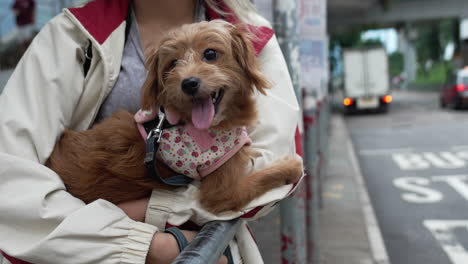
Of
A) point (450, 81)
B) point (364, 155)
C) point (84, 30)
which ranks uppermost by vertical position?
point (84, 30)

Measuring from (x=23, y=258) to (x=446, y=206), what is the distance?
6.93 m

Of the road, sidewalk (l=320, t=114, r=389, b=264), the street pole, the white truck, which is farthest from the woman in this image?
the white truck

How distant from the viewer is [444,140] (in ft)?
42.6

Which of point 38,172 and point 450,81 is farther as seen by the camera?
point 450,81

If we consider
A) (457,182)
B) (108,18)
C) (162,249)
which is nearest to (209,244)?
(162,249)

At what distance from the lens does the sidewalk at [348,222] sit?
17.5ft

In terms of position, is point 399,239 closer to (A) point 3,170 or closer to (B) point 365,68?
(A) point 3,170

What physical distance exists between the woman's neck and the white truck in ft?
76.6

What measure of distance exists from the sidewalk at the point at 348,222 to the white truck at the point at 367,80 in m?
14.8

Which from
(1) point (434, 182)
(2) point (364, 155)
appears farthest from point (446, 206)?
(2) point (364, 155)

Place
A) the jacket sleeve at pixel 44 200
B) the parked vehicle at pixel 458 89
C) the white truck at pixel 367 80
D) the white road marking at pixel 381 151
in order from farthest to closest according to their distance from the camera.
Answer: the white truck at pixel 367 80 → the parked vehicle at pixel 458 89 → the white road marking at pixel 381 151 → the jacket sleeve at pixel 44 200

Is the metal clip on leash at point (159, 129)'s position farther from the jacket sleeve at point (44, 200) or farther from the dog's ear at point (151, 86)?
the jacket sleeve at point (44, 200)

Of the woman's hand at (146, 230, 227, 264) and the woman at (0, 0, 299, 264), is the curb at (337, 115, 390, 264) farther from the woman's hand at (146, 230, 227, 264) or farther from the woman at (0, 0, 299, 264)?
the woman's hand at (146, 230, 227, 264)

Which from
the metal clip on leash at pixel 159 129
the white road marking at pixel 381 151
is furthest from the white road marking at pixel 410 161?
the metal clip on leash at pixel 159 129
